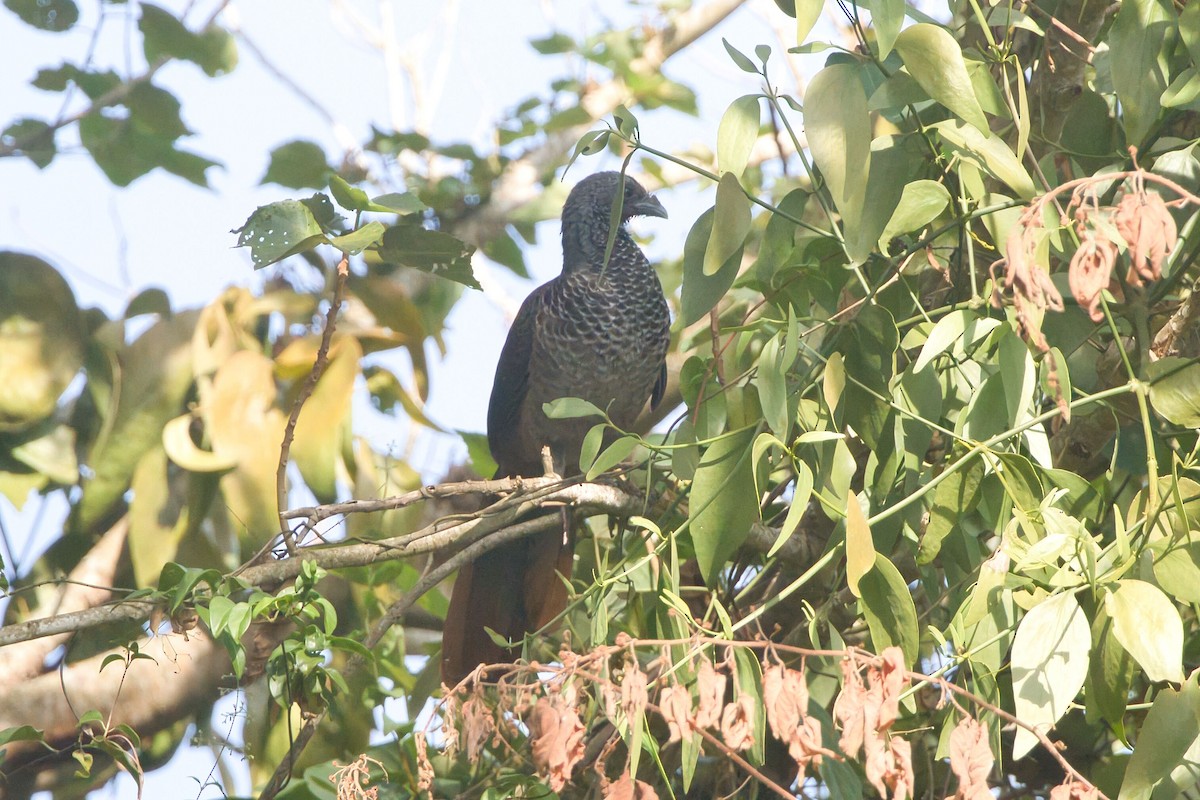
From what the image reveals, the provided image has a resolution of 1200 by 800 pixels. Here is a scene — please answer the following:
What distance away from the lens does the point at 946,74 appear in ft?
3.34

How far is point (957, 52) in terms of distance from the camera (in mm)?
1015

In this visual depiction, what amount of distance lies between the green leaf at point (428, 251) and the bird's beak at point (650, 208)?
5.09ft

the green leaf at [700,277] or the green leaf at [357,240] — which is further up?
the green leaf at [357,240]

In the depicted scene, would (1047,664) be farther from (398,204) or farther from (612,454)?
(398,204)

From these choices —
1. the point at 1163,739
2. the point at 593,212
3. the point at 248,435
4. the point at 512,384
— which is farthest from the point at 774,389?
the point at 593,212

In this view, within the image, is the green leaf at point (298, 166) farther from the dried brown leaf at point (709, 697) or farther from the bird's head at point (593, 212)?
the dried brown leaf at point (709, 697)

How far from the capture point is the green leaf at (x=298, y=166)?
3.01 meters

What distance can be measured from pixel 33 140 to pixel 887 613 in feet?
7.81

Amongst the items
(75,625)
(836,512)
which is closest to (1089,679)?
(836,512)

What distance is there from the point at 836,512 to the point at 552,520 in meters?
0.68

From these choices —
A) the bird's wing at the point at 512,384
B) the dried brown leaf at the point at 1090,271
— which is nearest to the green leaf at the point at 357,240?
the dried brown leaf at the point at 1090,271

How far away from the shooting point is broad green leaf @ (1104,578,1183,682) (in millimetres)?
938

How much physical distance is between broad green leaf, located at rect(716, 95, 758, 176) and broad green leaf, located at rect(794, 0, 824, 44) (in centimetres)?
15

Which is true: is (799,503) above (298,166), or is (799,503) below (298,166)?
below
